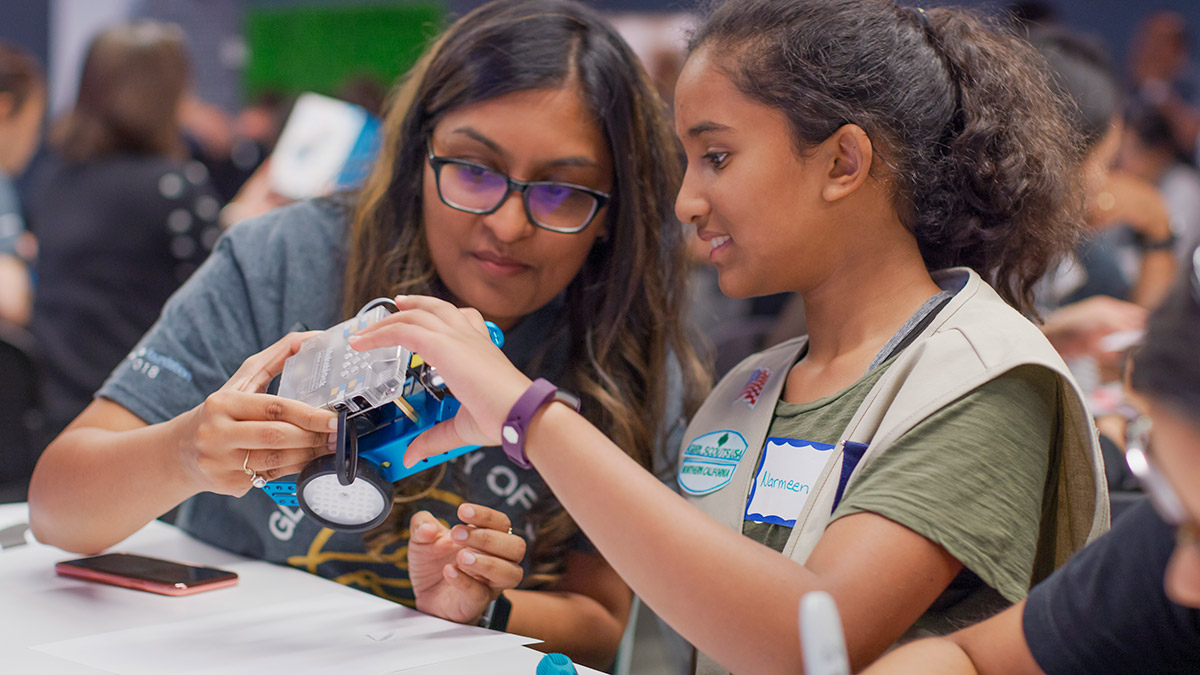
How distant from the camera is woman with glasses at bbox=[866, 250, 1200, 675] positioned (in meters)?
0.73

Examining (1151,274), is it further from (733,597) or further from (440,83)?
(733,597)

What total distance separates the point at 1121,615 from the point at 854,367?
445 mm

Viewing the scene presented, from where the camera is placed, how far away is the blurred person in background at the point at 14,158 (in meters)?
3.63

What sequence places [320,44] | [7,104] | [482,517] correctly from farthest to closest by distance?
[320,44], [7,104], [482,517]

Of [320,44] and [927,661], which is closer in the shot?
[927,661]

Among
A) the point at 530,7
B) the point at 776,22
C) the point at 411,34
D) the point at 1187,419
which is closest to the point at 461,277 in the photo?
the point at 530,7

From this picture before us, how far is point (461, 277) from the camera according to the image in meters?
1.53

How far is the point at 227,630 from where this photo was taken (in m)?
1.23

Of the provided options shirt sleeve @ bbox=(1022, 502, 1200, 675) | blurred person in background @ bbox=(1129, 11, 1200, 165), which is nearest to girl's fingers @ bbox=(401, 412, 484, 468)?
shirt sleeve @ bbox=(1022, 502, 1200, 675)

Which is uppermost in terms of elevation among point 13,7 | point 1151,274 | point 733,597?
point 13,7

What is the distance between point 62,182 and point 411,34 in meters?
4.86

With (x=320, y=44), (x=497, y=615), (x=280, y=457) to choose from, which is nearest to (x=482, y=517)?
(x=497, y=615)

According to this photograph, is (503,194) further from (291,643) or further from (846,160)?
(291,643)

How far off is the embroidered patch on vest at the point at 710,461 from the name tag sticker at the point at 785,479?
6 cm
